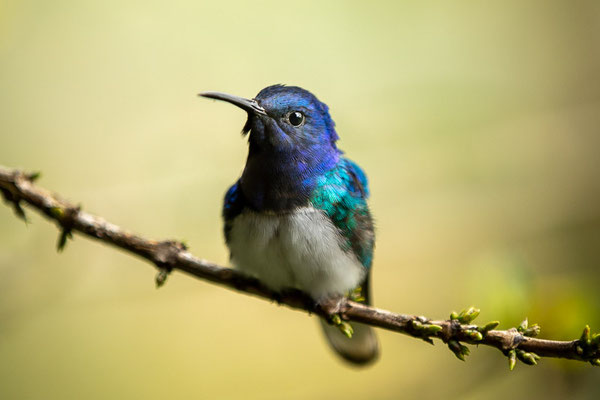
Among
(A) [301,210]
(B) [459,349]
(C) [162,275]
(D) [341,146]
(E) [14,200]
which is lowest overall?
(B) [459,349]

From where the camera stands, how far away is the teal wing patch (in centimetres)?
243

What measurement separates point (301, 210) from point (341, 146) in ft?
4.10

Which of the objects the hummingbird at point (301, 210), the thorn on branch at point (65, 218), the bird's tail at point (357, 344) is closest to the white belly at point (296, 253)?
the hummingbird at point (301, 210)

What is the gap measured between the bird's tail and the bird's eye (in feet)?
4.26

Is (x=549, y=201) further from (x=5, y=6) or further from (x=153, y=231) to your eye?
(x=5, y=6)

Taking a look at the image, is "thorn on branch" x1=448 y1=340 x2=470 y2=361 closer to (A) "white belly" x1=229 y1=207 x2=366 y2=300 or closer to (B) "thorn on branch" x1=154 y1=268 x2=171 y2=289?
(A) "white belly" x1=229 y1=207 x2=366 y2=300

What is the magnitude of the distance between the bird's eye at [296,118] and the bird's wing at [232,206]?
505 mm

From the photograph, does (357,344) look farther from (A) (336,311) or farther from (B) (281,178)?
(B) (281,178)

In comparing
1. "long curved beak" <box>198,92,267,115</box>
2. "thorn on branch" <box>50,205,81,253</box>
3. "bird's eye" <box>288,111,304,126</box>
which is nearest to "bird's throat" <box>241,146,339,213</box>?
"bird's eye" <box>288,111,304,126</box>

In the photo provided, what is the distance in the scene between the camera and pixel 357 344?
3160mm

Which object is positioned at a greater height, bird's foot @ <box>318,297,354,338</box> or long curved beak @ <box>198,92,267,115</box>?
long curved beak @ <box>198,92,267,115</box>

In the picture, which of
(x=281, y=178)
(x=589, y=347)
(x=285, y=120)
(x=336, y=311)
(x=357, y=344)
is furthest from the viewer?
(x=357, y=344)

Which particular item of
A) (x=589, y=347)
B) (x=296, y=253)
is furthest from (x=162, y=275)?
(x=589, y=347)

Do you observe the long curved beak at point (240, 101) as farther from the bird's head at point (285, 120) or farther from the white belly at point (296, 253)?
the white belly at point (296, 253)
